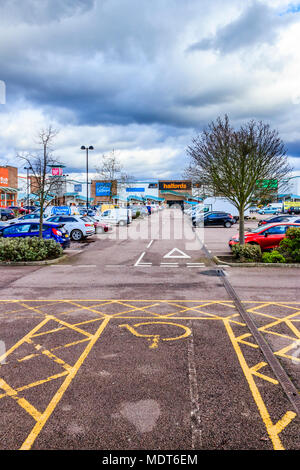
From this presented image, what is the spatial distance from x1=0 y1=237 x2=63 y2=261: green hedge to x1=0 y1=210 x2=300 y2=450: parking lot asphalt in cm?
420

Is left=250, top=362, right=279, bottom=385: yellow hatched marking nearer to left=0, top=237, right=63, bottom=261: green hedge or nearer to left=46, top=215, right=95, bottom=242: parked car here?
left=0, top=237, right=63, bottom=261: green hedge

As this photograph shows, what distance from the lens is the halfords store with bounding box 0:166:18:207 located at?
52031 millimetres

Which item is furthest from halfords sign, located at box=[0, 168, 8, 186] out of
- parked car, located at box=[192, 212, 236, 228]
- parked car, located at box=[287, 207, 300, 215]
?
parked car, located at box=[287, 207, 300, 215]

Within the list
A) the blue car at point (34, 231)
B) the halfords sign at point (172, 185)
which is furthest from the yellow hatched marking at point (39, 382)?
the halfords sign at point (172, 185)

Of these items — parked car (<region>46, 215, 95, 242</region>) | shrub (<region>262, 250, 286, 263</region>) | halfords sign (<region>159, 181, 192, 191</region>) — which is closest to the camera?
shrub (<region>262, 250, 286, 263</region>)

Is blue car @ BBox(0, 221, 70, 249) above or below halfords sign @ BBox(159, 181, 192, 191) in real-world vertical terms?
below

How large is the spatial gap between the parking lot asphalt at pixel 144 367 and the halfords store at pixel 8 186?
155 ft

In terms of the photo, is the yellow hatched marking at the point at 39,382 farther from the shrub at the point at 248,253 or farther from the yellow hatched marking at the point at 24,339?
the shrub at the point at 248,253

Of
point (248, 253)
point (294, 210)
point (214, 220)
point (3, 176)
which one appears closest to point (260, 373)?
point (248, 253)

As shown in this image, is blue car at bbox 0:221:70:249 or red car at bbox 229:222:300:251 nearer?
red car at bbox 229:222:300:251

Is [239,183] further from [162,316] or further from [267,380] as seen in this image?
[267,380]

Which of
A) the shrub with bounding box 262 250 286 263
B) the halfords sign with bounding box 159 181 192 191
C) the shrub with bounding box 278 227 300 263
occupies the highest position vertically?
the halfords sign with bounding box 159 181 192 191

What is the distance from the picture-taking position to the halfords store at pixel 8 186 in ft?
171

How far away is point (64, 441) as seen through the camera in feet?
10.9
